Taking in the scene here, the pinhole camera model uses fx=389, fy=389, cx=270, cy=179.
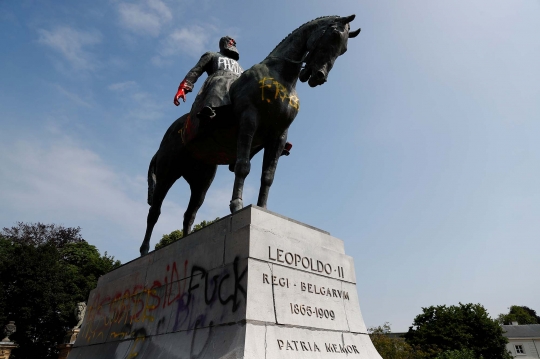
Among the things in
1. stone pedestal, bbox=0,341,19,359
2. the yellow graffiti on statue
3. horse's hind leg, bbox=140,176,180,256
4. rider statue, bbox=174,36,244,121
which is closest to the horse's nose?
the yellow graffiti on statue

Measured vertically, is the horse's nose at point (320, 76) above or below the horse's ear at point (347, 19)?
below

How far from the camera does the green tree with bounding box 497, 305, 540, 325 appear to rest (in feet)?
274

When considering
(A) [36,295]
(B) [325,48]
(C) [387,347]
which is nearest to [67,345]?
(A) [36,295]

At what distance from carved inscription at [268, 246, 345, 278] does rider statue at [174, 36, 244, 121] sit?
2.88m

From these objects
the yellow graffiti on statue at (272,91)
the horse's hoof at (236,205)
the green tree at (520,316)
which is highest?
the green tree at (520,316)

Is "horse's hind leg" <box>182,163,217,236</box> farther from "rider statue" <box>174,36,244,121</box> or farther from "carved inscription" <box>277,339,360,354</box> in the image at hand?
"carved inscription" <box>277,339,360,354</box>

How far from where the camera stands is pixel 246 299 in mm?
4922

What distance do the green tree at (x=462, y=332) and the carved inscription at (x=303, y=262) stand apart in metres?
41.3

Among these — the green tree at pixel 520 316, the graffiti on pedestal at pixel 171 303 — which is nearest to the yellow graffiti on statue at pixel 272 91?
the graffiti on pedestal at pixel 171 303

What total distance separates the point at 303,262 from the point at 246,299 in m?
1.33

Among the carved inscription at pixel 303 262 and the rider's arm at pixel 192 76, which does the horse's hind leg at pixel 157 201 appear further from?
Answer: the carved inscription at pixel 303 262

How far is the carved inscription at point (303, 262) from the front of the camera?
18.3 feet

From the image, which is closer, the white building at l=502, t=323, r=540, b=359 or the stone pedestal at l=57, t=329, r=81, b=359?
the stone pedestal at l=57, t=329, r=81, b=359

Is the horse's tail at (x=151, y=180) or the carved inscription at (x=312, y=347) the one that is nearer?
the carved inscription at (x=312, y=347)
